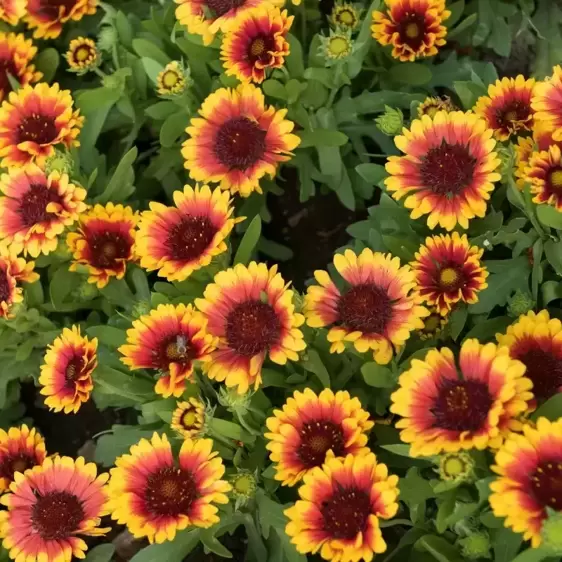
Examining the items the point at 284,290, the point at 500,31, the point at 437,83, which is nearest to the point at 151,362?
the point at 284,290

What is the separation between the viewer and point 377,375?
1245mm

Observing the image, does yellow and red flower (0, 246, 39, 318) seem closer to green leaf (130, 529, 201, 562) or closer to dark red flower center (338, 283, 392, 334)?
green leaf (130, 529, 201, 562)

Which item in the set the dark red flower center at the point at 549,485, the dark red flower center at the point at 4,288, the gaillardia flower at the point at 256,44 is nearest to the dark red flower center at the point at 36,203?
the dark red flower center at the point at 4,288

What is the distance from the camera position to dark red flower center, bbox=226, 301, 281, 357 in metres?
1.20

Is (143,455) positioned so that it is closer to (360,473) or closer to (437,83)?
(360,473)

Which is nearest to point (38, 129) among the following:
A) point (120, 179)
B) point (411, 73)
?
point (120, 179)

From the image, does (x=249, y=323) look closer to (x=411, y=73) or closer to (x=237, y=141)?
(x=237, y=141)

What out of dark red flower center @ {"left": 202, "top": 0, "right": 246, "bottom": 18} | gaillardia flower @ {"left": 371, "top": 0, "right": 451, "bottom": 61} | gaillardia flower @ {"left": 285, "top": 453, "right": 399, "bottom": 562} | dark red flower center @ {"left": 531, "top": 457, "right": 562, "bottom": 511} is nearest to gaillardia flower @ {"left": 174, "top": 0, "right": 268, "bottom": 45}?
dark red flower center @ {"left": 202, "top": 0, "right": 246, "bottom": 18}

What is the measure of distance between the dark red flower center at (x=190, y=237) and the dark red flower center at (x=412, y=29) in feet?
2.11

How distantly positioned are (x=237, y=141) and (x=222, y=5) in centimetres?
30

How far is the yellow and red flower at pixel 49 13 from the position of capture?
5.80ft

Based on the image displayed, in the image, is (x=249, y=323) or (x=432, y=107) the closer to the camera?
(x=249, y=323)

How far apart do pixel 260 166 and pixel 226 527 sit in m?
0.71

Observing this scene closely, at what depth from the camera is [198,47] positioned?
1672 mm
